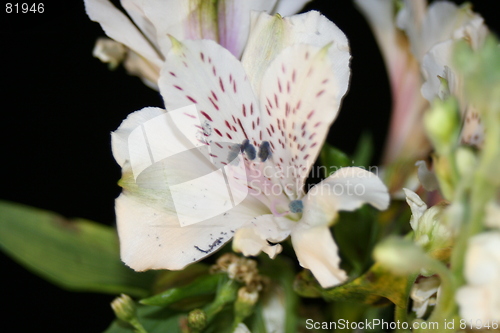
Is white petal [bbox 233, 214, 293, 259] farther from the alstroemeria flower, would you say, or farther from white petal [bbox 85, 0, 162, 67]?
white petal [bbox 85, 0, 162, 67]

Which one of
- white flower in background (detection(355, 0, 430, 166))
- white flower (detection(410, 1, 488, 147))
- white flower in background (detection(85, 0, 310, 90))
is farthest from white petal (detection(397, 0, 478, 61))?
white flower in background (detection(85, 0, 310, 90))

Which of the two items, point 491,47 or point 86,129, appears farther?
point 86,129

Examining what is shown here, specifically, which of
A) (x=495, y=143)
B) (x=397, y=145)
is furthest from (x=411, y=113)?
(x=495, y=143)

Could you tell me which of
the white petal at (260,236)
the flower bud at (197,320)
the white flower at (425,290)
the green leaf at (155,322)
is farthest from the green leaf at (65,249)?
the white flower at (425,290)

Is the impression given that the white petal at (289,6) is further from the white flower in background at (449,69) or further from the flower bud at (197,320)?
the flower bud at (197,320)

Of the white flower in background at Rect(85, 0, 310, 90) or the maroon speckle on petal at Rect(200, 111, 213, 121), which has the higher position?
the white flower in background at Rect(85, 0, 310, 90)

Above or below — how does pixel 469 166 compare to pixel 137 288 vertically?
above

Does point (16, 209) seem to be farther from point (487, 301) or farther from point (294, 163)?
point (487, 301)
